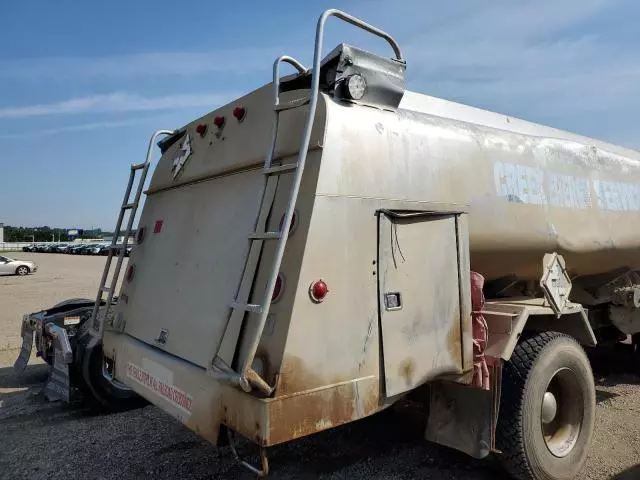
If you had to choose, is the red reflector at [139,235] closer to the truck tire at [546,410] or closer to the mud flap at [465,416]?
the mud flap at [465,416]

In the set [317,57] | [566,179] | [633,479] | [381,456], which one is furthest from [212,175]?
[633,479]

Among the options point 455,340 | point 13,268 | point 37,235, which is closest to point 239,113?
point 455,340

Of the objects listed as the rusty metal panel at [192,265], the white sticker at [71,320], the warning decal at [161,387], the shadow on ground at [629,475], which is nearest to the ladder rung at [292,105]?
the rusty metal panel at [192,265]

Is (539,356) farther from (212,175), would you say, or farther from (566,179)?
(212,175)

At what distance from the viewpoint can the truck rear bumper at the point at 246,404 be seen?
8.39 feet

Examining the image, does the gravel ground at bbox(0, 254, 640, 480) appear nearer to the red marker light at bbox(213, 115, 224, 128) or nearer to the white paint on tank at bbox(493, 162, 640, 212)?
the white paint on tank at bbox(493, 162, 640, 212)

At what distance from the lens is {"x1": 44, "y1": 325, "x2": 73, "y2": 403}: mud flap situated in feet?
17.2

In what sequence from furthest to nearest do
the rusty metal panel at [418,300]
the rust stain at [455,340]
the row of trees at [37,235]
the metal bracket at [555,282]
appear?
the row of trees at [37,235]
the metal bracket at [555,282]
the rust stain at [455,340]
the rusty metal panel at [418,300]

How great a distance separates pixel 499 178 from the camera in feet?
12.7

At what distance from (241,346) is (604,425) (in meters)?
4.03

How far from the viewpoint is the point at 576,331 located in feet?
14.5

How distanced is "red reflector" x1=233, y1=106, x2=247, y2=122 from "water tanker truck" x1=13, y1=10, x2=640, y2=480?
33mm

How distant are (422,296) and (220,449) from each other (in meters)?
2.21

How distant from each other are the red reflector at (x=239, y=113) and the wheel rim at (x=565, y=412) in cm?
308
